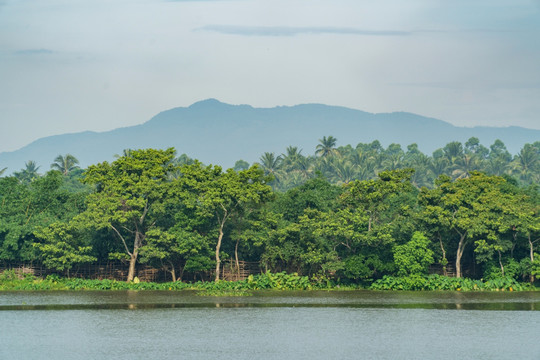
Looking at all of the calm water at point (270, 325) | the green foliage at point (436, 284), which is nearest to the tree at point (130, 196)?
the calm water at point (270, 325)

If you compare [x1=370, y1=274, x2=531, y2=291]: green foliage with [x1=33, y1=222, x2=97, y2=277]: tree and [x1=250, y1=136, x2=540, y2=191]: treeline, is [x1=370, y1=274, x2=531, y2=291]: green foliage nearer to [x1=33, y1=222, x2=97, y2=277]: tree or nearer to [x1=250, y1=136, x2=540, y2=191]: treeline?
[x1=33, y1=222, x2=97, y2=277]: tree

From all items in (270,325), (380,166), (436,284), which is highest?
(380,166)

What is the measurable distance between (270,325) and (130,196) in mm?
16581

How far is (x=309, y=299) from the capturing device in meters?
39.0

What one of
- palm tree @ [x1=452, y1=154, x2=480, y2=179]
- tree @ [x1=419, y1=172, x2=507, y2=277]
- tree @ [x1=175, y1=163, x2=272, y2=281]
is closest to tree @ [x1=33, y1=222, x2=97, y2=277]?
tree @ [x1=175, y1=163, x2=272, y2=281]

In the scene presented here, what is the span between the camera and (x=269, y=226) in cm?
4547

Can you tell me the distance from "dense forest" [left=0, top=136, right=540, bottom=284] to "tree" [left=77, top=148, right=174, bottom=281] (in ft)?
0.23

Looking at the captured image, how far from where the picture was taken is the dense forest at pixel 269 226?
42906 millimetres

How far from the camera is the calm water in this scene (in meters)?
25.4

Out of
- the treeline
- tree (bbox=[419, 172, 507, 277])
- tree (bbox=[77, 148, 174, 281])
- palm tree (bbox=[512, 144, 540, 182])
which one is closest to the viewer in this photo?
tree (bbox=[419, 172, 507, 277])

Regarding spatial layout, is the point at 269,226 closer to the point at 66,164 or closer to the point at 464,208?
the point at 464,208

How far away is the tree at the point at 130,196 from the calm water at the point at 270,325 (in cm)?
421

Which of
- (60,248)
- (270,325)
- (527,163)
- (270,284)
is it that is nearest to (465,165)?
(527,163)

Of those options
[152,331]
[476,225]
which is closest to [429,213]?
[476,225]
